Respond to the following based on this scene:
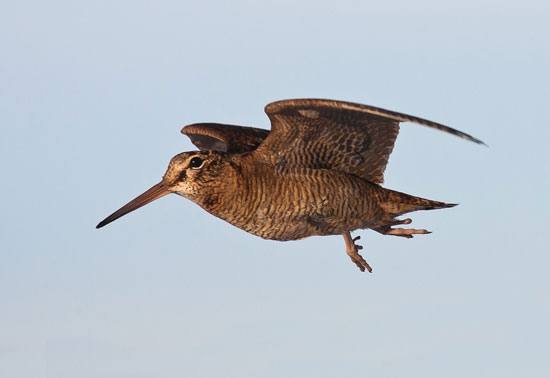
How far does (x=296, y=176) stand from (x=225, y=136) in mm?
2085

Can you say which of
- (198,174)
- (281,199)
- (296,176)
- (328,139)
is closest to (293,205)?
(281,199)

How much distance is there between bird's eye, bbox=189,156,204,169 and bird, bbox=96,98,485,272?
13 millimetres

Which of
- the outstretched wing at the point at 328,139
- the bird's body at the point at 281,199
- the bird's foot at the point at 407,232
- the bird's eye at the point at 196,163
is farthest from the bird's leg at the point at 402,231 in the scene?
the bird's eye at the point at 196,163

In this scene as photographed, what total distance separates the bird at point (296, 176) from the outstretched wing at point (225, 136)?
3.44 ft

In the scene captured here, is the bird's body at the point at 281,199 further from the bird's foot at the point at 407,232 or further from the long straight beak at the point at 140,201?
the bird's foot at the point at 407,232

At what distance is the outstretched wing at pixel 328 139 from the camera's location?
1620 cm

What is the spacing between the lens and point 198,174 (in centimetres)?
1650

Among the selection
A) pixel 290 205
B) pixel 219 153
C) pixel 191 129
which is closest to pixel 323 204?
pixel 290 205

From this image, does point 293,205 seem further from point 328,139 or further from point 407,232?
point 407,232

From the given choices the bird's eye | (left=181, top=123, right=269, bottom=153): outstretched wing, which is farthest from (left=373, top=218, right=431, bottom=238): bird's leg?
the bird's eye

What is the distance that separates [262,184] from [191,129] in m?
2.82

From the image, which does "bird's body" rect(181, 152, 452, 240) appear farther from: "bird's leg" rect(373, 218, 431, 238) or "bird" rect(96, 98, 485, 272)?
"bird's leg" rect(373, 218, 431, 238)

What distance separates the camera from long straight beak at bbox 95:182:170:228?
662 inches

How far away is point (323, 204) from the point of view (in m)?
16.7
